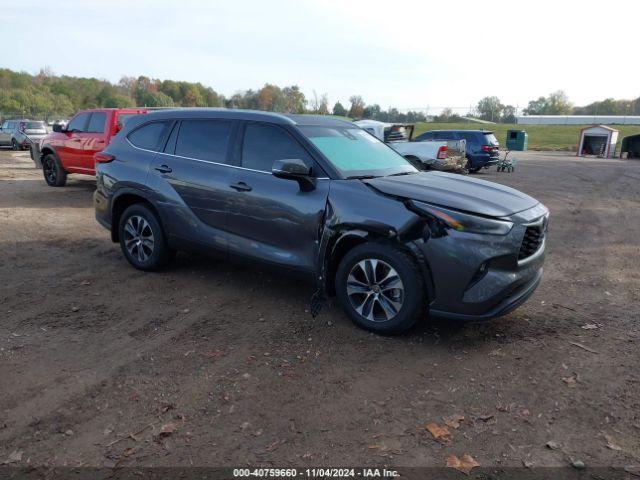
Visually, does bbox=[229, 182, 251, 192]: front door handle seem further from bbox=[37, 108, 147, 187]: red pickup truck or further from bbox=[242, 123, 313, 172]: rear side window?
bbox=[37, 108, 147, 187]: red pickup truck

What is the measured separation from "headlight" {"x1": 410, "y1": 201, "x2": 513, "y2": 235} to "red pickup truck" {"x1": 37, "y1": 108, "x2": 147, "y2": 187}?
8.39m

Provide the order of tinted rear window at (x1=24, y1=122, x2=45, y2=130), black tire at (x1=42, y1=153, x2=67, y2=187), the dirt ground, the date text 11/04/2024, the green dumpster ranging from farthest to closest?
the green dumpster → tinted rear window at (x1=24, y1=122, x2=45, y2=130) → black tire at (x1=42, y1=153, x2=67, y2=187) → the dirt ground → the date text 11/04/2024

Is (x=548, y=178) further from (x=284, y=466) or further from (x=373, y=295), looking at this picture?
(x=284, y=466)

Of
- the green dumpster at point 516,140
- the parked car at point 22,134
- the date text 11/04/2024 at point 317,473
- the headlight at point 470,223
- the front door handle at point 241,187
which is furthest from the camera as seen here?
the green dumpster at point 516,140

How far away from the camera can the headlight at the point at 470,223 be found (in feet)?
12.2

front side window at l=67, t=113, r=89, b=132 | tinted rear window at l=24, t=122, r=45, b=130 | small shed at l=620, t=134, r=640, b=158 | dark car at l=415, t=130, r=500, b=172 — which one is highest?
small shed at l=620, t=134, r=640, b=158

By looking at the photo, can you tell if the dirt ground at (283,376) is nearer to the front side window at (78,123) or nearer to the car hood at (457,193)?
the car hood at (457,193)

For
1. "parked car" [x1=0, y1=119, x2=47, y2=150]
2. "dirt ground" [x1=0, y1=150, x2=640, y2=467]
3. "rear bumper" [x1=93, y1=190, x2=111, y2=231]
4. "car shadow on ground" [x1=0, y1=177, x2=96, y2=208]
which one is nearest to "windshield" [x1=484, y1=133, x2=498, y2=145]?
"car shadow on ground" [x1=0, y1=177, x2=96, y2=208]

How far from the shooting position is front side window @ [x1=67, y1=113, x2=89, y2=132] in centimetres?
1133

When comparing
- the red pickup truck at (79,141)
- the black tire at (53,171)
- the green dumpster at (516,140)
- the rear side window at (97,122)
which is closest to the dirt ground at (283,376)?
the red pickup truck at (79,141)

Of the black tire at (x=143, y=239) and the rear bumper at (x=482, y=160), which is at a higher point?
the rear bumper at (x=482, y=160)

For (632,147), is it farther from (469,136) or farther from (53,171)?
(53,171)

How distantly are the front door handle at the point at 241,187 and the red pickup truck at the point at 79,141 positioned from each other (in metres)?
6.65

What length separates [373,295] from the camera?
13.4 feet
